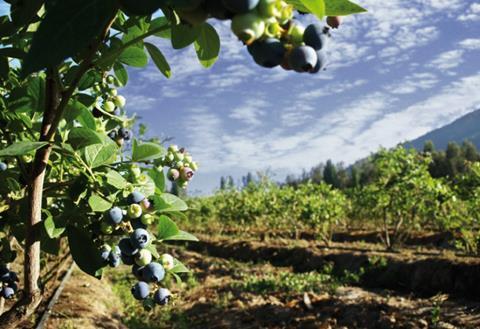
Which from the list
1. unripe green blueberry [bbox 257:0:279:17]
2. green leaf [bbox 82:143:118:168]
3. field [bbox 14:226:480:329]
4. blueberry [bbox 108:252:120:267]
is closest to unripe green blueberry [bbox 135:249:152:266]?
blueberry [bbox 108:252:120:267]

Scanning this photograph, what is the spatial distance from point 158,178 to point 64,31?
86 cm

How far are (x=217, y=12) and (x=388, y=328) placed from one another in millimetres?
5512

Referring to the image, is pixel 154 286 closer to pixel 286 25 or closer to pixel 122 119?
pixel 122 119

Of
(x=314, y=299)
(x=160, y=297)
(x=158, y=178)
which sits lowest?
(x=314, y=299)

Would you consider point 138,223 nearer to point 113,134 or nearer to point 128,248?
point 128,248

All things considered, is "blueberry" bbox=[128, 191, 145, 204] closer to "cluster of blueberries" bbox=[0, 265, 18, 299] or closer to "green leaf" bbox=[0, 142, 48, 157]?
"green leaf" bbox=[0, 142, 48, 157]

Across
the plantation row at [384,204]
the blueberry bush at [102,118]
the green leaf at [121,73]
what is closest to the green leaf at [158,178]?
the blueberry bush at [102,118]

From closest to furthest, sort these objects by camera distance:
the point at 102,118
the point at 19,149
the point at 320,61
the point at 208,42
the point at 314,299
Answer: the point at 320,61 < the point at 19,149 < the point at 208,42 < the point at 102,118 < the point at 314,299

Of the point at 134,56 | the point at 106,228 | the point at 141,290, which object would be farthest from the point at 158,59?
the point at 141,290

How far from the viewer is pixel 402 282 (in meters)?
8.31

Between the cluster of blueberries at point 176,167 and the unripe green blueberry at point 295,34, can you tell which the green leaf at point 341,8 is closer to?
the unripe green blueberry at point 295,34

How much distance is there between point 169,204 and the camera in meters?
1.16

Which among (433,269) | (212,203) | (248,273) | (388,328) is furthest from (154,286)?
(212,203)

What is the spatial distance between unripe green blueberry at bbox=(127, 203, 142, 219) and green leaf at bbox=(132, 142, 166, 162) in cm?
22
